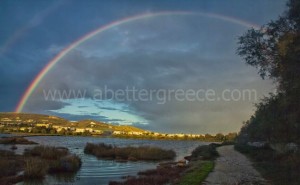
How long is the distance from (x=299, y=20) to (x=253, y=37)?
715 centimetres

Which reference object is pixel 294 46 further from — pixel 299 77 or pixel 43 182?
pixel 43 182

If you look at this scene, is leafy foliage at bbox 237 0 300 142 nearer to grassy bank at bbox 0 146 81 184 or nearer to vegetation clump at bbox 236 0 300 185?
vegetation clump at bbox 236 0 300 185

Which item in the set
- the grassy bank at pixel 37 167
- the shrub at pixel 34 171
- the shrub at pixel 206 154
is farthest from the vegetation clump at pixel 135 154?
the shrub at pixel 34 171

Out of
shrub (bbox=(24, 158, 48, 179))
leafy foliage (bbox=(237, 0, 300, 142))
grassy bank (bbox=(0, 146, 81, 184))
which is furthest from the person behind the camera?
shrub (bbox=(24, 158, 48, 179))

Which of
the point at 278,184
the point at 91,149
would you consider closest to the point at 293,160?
the point at 278,184

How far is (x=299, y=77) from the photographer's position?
29.2 meters

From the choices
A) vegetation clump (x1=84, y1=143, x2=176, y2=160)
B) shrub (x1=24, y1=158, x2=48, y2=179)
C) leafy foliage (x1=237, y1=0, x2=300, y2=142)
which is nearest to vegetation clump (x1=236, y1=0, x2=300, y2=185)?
leafy foliage (x1=237, y1=0, x2=300, y2=142)

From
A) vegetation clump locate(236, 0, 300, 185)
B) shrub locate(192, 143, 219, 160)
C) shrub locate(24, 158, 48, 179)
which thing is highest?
vegetation clump locate(236, 0, 300, 185)

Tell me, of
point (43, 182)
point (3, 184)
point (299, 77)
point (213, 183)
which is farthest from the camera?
point (43, 182)

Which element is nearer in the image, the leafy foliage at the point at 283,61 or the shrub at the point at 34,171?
the leafy foliage at the point at 283,61

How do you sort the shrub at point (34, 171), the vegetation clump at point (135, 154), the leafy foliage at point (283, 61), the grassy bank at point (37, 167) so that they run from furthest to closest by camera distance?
the vegetation clump at point (135, 154) → the shrub at point (34, 171) → the grassy bank at point (37, 167) → the leafy foliage at point (283, 61)

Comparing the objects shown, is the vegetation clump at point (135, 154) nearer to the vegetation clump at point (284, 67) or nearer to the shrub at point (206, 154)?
the shrub at point (206, 154)

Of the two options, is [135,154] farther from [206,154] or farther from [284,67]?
[284,67]

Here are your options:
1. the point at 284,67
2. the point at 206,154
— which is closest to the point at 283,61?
the point at 284,67
